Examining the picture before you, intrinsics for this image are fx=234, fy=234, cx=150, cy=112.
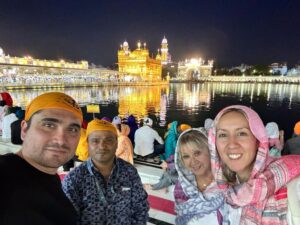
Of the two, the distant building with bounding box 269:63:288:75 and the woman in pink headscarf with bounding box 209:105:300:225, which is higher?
the distant building with bounding box 269:63:288:75

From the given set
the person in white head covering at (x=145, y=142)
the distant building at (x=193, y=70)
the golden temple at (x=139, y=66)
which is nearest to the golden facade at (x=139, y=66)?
the golden temple at (x=139, y=66)

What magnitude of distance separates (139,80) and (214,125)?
70.8 meters

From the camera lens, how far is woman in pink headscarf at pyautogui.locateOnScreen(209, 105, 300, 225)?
1044 millimetres

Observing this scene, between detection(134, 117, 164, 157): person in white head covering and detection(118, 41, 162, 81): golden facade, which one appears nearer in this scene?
detection(134, 117, 164, 157): person in white head covering

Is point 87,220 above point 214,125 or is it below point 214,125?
below

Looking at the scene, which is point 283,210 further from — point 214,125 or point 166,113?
point 166,113

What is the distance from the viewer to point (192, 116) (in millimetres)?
19609

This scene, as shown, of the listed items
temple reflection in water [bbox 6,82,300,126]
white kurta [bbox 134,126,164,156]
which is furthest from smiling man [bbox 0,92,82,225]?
temple reflection in water [bbox 6,82,300,126]

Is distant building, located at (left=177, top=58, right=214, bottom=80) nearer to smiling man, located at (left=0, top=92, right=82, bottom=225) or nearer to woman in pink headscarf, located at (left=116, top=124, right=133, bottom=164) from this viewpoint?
woman in pink headscarf, located at (left=116, top=124, right=133, bottom=164)

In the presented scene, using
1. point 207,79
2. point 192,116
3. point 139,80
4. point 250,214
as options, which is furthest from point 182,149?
point 207,79

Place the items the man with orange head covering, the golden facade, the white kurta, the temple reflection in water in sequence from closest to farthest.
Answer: the man with orange head covering → the white kurta → the temple reflection in water → the golden facade

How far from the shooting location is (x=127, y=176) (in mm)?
1607

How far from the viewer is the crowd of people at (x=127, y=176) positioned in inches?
35.0

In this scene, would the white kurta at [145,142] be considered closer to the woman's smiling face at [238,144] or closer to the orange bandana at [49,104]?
the woman's smiling face at [238,144]
